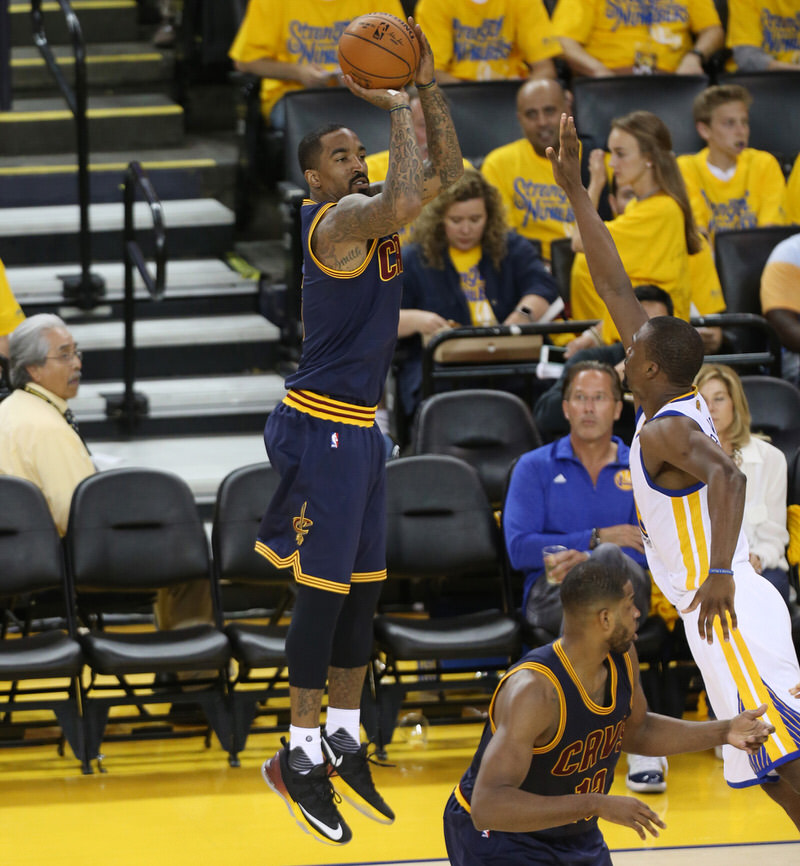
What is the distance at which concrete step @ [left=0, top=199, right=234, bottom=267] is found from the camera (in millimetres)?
8961

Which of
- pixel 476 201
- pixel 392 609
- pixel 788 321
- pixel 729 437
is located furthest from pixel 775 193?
pixel 392 609

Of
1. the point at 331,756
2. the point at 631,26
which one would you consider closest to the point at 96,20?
the point at 631,26

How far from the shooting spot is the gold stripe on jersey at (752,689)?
4.42 metres

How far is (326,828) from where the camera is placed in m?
4.54

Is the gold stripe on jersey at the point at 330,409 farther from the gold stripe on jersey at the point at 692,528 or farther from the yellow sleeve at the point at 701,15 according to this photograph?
the yellow sleeve at the point at 701,15

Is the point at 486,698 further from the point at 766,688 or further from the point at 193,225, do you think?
the point at 193,225

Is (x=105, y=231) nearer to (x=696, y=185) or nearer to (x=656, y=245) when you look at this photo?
(x=696, y=185)

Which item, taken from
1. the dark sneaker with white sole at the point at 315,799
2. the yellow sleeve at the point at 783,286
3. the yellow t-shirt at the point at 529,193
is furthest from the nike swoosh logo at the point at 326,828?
the yellow t-shirt at the point at 529,193

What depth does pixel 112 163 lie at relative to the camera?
967 cm

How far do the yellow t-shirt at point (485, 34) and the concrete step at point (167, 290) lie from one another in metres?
1.71

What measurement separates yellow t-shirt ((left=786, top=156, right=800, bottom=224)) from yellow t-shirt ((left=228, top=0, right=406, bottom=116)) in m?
2.31

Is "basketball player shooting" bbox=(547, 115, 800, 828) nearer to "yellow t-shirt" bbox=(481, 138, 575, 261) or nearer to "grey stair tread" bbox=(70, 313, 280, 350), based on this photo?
"yellow t-shirt" bbox=(481, 138, 575, 261)

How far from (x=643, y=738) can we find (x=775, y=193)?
4776 millimetres

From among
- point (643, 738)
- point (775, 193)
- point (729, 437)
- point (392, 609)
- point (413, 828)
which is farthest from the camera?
point (775, 193)
